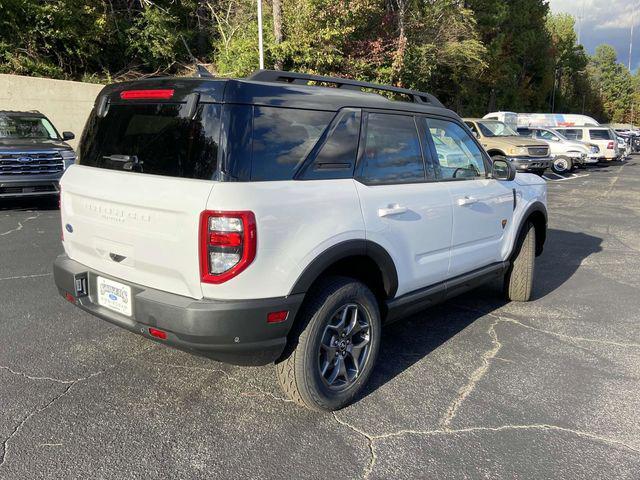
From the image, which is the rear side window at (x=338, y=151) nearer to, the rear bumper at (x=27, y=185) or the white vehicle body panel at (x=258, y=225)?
the white vehicle body panel at (x=258, y=225)

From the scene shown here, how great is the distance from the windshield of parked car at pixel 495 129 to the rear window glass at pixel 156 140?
15608 mm

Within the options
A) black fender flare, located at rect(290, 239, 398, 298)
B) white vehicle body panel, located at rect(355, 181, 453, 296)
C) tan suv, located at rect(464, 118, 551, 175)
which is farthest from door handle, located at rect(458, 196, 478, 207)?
tan suv, located at rect(464, 118, 551, 175)

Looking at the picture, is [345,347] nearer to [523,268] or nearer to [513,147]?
[523,268]

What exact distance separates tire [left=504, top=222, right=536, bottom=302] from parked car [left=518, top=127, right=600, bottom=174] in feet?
58.9

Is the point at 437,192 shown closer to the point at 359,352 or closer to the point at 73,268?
the point at 359,352

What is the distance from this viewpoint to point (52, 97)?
16.5 m

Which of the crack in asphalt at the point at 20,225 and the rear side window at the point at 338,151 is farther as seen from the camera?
the crack in asphalt at the point at 20,225

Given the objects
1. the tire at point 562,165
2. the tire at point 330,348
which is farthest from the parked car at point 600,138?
the tire at point 330,348

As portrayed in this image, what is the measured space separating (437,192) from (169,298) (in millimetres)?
2004

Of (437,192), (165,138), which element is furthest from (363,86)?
(165,138)

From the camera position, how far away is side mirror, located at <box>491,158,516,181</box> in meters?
4.53

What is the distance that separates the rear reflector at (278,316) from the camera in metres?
2.72

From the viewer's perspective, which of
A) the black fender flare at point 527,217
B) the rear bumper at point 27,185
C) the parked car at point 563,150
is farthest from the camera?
the parked car at point 563,150

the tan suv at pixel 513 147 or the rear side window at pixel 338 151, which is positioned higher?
the rear side window at pixel 338 151
